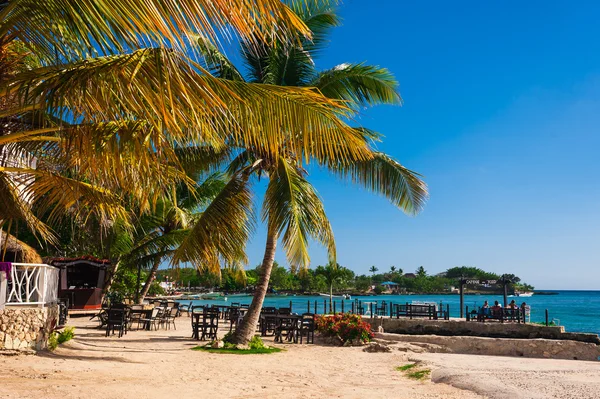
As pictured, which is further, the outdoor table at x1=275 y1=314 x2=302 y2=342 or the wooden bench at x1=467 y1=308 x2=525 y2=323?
the wooden bench at x1=467 y1=308 x2=525 y2=323

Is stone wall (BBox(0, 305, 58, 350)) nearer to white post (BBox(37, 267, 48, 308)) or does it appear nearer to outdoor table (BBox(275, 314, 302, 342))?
white post (BBox(37, 267, 48, 308))

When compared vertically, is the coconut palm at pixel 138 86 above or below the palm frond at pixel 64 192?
above

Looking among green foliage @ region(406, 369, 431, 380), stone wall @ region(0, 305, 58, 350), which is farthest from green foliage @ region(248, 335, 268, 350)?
stone wall @ region(0, 305, 58, 350)

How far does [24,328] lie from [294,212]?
5.83 meters

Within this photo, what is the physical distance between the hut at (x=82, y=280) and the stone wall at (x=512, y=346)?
13.1 metres

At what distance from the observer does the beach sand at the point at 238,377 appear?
310 inches

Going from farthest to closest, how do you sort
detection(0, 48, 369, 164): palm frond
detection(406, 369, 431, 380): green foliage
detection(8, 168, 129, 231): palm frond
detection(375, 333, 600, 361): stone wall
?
detection(375, 333, 600, 361): stone wall, detection(406, 369, 431, 380): green foliage, detection(8, 168, 129, 231): palm frond, detection(0, 48, 369, 164): palm frond

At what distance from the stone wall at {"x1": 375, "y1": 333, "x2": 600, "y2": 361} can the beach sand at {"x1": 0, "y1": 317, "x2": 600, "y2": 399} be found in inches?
231

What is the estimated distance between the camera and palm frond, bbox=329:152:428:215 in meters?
12.9

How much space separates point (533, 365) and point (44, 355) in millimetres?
12424

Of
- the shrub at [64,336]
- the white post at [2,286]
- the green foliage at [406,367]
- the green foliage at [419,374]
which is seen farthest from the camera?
the shrub at [64,336]

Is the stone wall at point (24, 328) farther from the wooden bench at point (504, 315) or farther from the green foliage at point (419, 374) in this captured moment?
the wooden bench at point (504, 315)

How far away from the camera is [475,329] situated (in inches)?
869

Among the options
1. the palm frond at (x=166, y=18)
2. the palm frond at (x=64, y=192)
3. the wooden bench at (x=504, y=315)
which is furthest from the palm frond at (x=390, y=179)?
the wooden bench at (x=504, y=315)
